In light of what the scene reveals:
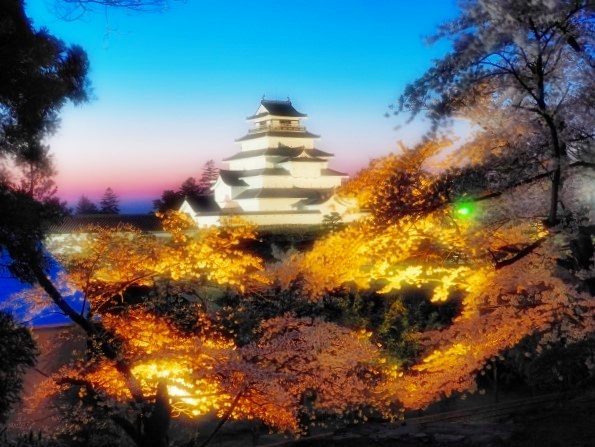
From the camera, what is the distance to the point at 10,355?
469 centimetres

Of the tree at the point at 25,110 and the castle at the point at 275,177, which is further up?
the castle at the point at 275,177

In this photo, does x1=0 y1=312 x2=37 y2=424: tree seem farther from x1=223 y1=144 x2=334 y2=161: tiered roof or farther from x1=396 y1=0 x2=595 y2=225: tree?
x1=223 y1=144 x2=334 y2=161: tiered roof

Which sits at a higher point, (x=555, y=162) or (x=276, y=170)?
(x=276, y=170)

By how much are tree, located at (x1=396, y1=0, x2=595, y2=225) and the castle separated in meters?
35.5

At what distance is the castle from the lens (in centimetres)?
4556

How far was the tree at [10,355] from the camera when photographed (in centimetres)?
466

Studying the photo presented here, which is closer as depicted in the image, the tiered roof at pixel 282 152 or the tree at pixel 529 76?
the tree at pixel 529 76

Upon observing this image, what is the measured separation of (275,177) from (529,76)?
42.9 metres

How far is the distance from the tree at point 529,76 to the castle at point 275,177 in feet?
117

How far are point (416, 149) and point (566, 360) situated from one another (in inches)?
191

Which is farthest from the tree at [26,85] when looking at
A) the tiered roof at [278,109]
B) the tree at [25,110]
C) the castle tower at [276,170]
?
the tiered roof at [278,109]

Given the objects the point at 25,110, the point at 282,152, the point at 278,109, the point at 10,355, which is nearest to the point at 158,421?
the point at 10,355

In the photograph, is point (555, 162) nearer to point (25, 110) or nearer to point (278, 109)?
point (25, 110)

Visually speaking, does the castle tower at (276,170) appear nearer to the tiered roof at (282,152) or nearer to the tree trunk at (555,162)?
the tiered roof at (282,152)
